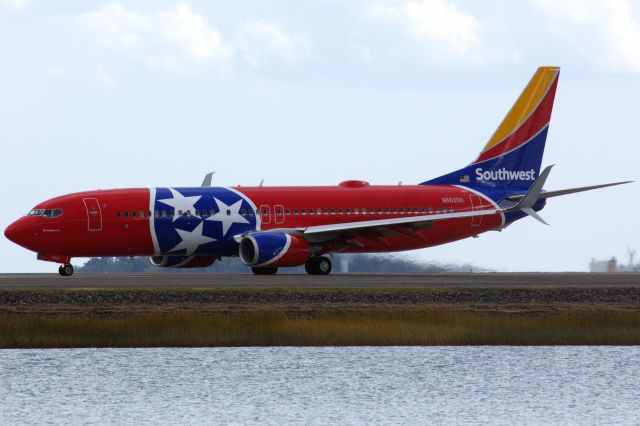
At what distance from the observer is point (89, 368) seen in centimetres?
3594

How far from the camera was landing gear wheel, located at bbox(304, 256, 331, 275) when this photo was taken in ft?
196

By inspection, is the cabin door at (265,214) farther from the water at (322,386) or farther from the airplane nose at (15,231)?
the water at (322,386)

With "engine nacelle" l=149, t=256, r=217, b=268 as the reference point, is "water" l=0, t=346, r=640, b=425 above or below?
below

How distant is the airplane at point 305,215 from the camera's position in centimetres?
5575

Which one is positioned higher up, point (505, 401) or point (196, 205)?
point (196, 205)

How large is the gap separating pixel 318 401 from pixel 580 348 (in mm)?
11602

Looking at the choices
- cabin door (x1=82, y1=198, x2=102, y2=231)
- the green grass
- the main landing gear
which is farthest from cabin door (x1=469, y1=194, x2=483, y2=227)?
the green grass

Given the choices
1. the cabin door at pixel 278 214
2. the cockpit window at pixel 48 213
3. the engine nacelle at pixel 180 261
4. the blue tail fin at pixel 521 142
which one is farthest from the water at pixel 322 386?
the blue tail fin at pixel 521 142

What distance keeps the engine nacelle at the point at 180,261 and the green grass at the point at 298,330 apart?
59.9 ft

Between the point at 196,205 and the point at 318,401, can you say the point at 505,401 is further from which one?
the point at 196,205

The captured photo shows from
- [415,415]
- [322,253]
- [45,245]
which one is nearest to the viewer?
[415,415]

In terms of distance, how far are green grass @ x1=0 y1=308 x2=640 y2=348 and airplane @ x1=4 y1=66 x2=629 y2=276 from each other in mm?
14368

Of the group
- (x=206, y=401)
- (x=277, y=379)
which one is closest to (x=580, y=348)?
(x=277, y=379)

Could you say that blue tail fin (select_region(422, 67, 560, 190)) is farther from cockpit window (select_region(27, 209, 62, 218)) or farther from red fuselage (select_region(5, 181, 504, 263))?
cockpit window (select_region(27, 209, 62, 218))
